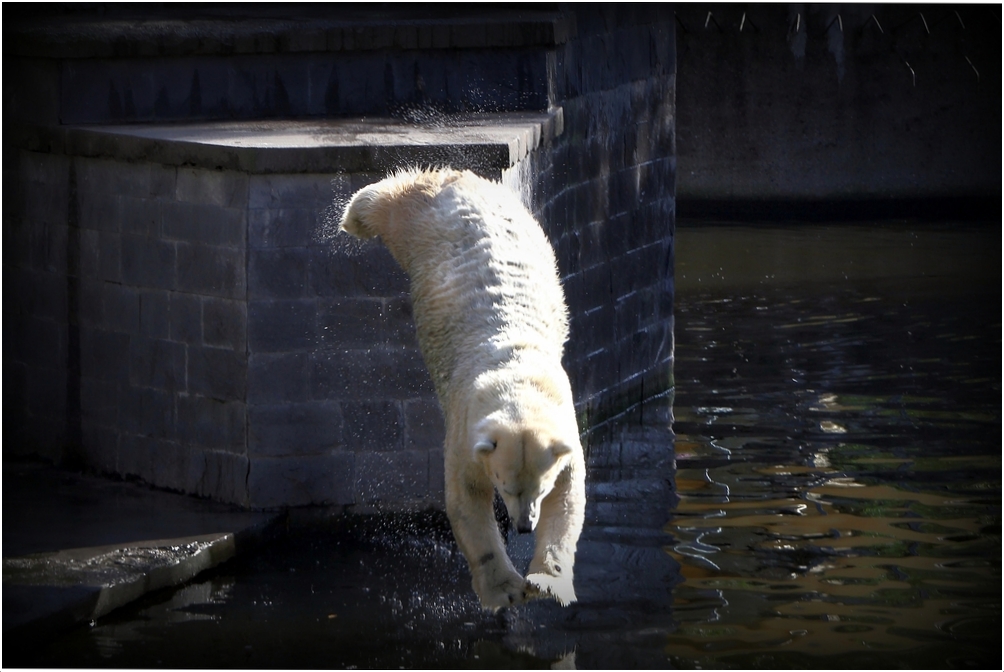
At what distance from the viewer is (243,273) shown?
7.62 metres

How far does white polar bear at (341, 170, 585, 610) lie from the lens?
15.0ft

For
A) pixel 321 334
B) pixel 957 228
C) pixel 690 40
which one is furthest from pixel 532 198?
pixel 690 40

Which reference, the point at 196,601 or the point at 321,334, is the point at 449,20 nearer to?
the point at 321,334

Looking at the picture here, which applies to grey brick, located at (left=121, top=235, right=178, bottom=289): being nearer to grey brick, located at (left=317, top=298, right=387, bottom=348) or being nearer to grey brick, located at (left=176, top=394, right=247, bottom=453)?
grey brick, located at (left=176, top=394, right=247, bottom=453)

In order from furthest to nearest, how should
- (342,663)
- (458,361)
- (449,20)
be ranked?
(449,20)
(342,663)
(458,361)

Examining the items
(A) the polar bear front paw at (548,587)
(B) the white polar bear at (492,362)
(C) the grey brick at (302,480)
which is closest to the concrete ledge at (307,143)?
(B) the white polar bear at (492,362)

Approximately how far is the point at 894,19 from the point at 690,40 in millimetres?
3119

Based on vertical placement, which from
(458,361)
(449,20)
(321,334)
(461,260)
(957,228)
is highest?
(449,20)

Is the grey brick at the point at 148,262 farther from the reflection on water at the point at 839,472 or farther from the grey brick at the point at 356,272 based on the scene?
the reflection on water at the point at 839,472

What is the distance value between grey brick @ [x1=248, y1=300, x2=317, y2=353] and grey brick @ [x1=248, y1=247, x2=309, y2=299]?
6 centimetres

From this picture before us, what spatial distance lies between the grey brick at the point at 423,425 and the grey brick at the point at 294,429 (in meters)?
0.39

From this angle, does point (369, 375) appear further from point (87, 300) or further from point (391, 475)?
point (87, 300)

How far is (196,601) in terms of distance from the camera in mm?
6758

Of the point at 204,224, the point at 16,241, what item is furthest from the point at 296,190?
the point at 16,241
